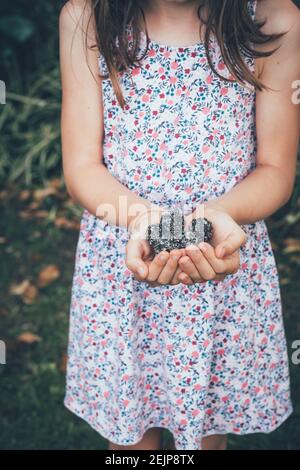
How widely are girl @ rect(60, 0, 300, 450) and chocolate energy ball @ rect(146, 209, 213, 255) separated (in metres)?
0.02

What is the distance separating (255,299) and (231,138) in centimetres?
49

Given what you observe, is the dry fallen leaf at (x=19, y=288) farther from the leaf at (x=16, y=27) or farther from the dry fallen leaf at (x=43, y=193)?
the leaf at (x=16, y=27)

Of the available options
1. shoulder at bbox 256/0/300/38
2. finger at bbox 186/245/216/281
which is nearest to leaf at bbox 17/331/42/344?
finger at bbox 186/245/216/281

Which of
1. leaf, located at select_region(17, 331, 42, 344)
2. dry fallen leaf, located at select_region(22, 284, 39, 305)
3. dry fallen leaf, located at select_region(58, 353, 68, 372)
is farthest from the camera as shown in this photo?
dry fallen leaf, located at select_region(22, 284, 39, 305)

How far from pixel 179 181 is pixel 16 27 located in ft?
9.07

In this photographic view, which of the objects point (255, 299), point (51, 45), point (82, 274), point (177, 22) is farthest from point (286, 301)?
point (51, 45)

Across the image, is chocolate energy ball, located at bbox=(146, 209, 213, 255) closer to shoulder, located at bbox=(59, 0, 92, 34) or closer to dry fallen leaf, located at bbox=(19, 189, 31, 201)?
shoulder, located at bbox=(59, 0, 92, 34)

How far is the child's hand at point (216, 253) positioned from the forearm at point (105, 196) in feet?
0.56

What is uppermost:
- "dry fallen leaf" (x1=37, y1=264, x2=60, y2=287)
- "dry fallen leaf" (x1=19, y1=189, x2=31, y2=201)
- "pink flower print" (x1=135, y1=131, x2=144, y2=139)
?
"dry fallen leaf" (x1=19, y1=189, x2=31, y2=201)

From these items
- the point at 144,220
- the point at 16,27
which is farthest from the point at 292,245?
the point at 16,27

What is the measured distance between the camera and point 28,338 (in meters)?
2.90

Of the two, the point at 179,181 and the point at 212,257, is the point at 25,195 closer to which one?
the point at 179,181

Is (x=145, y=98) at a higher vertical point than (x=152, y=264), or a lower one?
higher

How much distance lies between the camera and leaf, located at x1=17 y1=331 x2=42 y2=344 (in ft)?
9.48
